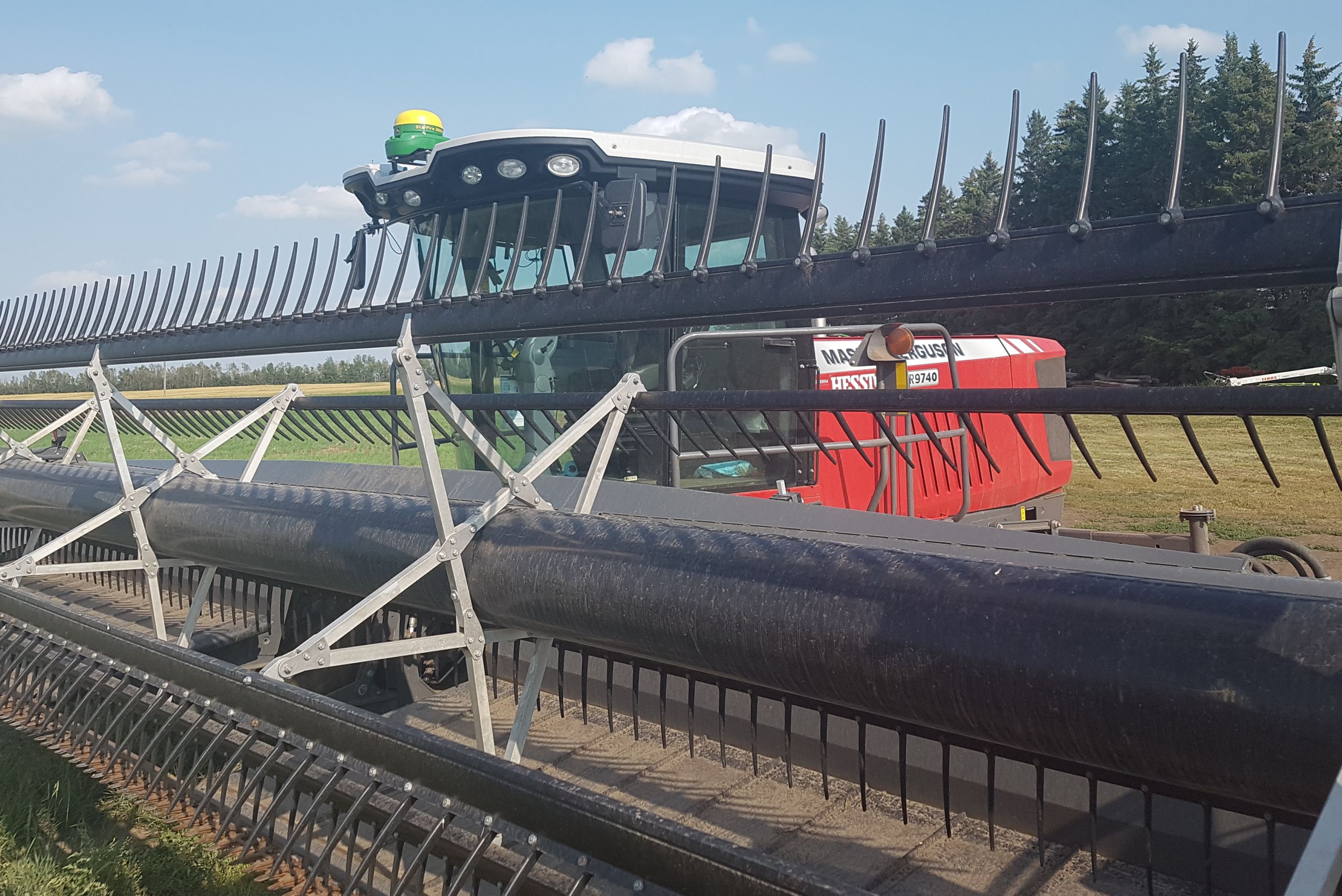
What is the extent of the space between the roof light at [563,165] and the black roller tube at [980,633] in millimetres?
2341

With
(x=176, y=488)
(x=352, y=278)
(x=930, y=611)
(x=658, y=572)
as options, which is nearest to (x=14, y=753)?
(x=176, y=488)

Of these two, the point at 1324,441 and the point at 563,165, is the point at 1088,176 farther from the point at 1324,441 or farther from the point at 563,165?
the point at 563,165

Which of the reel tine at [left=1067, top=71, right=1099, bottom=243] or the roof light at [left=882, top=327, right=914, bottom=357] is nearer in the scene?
the reel tine at [left=1067, top=71, right=1099, bottom=243]

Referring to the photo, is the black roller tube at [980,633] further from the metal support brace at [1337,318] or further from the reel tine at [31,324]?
the reel tine at [31,324]

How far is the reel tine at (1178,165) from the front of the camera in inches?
67.0

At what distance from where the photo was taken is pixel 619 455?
4.51 meters

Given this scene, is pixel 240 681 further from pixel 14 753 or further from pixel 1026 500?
pixel 1026 500

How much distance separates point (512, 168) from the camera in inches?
169

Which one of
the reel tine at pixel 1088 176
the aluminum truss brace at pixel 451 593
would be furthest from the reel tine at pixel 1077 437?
the aluminum truss brace at pixel 451 593

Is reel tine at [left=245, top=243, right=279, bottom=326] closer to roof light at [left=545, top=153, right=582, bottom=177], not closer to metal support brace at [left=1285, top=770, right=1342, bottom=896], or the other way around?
roof light at [left=545, top=153, right=582, bottom=177]

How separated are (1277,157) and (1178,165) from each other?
0.18 m

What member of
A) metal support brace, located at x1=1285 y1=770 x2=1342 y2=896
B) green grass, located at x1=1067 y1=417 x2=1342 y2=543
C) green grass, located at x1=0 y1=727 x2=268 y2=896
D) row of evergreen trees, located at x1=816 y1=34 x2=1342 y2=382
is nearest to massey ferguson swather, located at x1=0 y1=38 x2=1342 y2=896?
metal support brace, located at x1=1285 y1=770 x2=1342 y2=896

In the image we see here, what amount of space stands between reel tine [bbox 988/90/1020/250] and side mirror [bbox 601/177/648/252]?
123 centimetres

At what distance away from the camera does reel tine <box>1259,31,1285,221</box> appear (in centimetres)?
159
